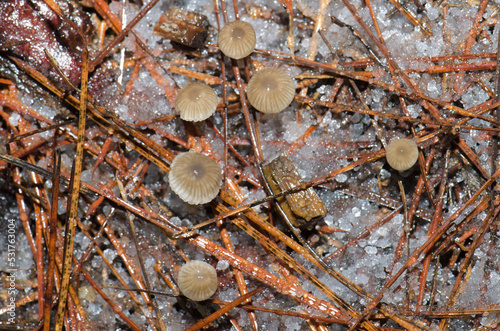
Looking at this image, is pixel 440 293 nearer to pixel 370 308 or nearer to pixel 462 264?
pixel 462 264

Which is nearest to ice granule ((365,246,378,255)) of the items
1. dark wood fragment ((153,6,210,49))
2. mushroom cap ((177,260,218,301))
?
mushroom cap ((177,260,218,301))

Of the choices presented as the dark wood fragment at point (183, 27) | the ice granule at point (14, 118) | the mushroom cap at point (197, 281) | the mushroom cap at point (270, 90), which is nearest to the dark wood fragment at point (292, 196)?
the mushroom cap at point (270, 90)

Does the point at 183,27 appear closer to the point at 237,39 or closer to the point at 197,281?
the point at 237,39

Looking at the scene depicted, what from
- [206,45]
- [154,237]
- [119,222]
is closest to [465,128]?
[206,45]

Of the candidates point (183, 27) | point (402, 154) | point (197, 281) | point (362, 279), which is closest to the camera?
point (197, 281)

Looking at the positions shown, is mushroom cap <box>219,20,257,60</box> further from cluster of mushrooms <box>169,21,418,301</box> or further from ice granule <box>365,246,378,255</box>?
ice granule <box>365,246,378,255</box>

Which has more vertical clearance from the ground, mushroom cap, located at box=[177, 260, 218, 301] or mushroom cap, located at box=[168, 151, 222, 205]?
mushroom cap, located at box=[168, 151, 222, 205]

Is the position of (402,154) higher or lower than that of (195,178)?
higher

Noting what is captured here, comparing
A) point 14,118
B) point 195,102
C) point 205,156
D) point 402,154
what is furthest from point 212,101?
point 14,118
